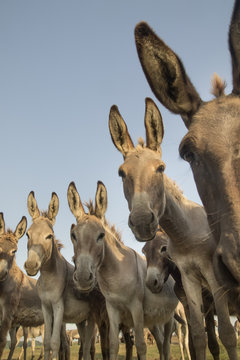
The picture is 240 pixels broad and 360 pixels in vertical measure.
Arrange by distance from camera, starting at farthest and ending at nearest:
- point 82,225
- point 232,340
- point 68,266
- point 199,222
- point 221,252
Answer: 1. point 68,266
2. point 82,225
3. point 199,222
4. point 232,340
5. point 221,252

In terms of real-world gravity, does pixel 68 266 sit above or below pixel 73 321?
above

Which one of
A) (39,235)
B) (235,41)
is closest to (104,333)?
(39,235)

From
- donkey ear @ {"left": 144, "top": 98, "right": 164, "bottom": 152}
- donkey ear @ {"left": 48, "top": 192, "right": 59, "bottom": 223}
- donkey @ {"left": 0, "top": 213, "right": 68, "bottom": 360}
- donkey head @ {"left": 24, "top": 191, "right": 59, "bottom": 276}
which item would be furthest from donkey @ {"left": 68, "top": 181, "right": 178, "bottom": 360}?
donkey @ {"left": 0, "top": 213, "right": 68, "bottom": 360}

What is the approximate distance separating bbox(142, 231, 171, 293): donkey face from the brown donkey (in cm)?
479

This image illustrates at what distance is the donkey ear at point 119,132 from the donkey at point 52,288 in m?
4.02

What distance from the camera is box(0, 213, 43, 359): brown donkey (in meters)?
9.53

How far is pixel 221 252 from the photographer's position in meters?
1.81

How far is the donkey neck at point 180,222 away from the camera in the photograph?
5266 millimetres

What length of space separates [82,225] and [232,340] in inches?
157

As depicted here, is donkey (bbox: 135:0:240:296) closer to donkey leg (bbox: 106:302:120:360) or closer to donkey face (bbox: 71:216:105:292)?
donkey face (bbox: 71:216:105:292)

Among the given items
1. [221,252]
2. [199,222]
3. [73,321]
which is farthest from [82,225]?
[221,252]

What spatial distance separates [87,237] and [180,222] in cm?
246

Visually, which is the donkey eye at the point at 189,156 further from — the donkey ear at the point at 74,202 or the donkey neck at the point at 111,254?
the donkey ear at the point at 74,202

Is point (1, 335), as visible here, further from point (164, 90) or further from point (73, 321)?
point (164, 90)
